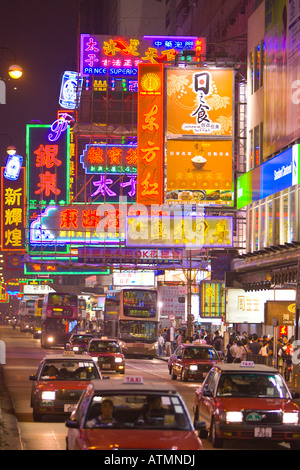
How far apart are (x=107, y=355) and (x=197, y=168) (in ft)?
43.1

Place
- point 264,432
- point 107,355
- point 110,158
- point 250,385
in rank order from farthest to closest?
point 110,158 < point 107,355 < point 250,385 < point 264,432

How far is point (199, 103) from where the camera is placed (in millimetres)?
47406

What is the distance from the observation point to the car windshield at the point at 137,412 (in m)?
10.5

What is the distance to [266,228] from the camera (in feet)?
137

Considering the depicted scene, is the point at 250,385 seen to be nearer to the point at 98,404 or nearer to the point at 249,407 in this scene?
the point at 249,407

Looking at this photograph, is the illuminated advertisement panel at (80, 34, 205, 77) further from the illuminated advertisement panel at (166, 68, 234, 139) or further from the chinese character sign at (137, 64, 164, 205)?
the illuminated advertisement panel at (166, 68, 234, 139)

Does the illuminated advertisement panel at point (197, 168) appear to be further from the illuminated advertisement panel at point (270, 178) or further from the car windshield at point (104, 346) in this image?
the car windshield at point (104, 346)

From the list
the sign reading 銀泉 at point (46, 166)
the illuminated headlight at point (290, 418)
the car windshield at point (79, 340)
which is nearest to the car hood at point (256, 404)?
the illuminated headlight at point (290, 418)

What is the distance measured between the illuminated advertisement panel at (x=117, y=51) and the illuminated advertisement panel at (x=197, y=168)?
30.1m

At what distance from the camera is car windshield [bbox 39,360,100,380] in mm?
19812

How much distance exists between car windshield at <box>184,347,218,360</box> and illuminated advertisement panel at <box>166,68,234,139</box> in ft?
51.5

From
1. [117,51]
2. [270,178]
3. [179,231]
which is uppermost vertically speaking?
[117,51]

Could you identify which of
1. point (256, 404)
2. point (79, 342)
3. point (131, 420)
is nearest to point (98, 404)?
point (131, 420)

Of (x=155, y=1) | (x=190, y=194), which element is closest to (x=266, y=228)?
(x=190, y=194)
